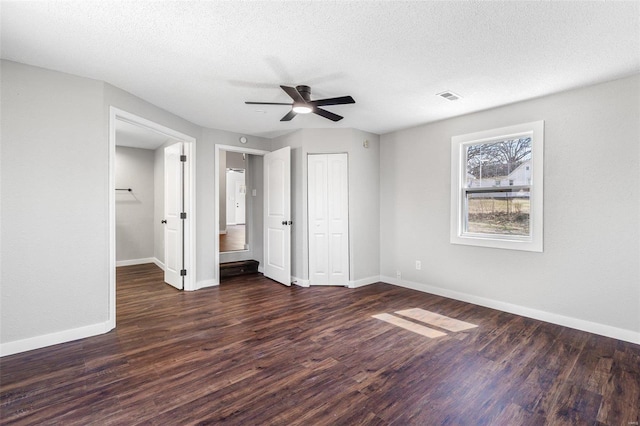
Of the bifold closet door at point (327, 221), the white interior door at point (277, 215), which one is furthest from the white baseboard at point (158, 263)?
the bifold closet door at point (327, 221)

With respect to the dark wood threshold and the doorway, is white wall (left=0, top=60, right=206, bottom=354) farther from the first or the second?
the doorway

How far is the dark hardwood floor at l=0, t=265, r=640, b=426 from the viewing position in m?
1.81

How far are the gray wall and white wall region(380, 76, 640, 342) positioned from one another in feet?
3.61

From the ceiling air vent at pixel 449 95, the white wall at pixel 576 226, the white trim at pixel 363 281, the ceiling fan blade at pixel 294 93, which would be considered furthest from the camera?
the white trim at pixel 363 281

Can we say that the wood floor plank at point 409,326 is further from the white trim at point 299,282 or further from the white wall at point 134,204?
the white wall at point 134,204

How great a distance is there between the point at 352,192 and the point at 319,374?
293cm

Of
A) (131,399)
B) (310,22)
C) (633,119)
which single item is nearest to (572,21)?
(633,119)

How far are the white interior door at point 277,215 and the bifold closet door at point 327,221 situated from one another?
1.13 feet

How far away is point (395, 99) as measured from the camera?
11.3 ft

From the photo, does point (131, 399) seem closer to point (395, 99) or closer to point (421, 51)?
point (421, 51)

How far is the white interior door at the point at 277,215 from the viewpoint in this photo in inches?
185

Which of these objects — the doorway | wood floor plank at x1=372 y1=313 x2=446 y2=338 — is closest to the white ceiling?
wood floor plank at x1=372 y1=313 x2=446 y2=338

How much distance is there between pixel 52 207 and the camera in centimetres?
271

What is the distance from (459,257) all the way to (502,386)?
84.1 inches
